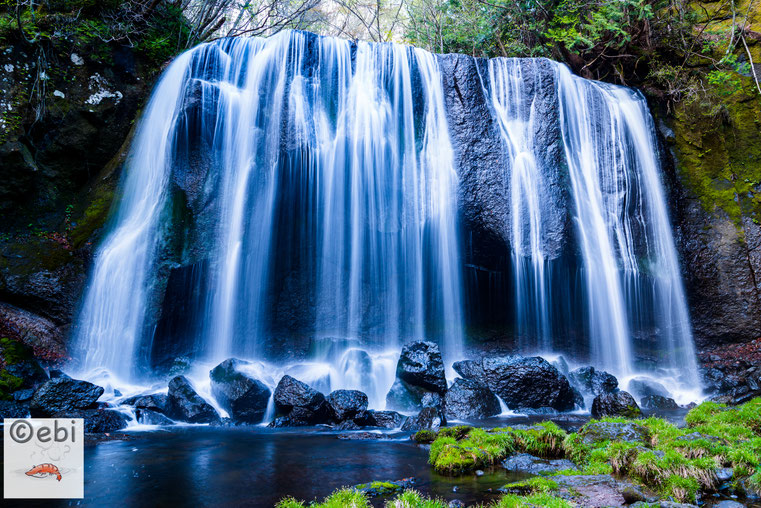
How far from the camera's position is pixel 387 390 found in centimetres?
1188

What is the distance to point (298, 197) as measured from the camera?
46.2 ft

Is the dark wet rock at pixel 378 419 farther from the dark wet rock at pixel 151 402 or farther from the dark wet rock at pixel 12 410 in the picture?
the dark wet rock at pixel 12 410

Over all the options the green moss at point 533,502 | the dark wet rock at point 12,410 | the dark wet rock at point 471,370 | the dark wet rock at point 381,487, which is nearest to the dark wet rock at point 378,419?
the dark wet rock at point 471,370

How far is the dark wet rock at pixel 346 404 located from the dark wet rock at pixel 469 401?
6.34ft

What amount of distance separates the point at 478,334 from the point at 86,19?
1592 cm

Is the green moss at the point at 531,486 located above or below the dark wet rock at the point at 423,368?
below

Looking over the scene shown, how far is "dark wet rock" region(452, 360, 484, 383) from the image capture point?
11.4 m

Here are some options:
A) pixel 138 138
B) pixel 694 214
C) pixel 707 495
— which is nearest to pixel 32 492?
pixel 707 495

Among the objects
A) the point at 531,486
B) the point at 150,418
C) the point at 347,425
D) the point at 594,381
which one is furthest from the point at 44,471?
the point at 594,381

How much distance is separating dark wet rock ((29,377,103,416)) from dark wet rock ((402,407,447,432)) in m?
6.12

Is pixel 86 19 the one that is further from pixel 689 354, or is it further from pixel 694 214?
pixel 689 354

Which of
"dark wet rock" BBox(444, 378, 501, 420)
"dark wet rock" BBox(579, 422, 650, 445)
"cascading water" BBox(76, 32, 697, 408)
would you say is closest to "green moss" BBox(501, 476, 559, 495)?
"dark wet rock" BBox(579, 422, 650, 445)

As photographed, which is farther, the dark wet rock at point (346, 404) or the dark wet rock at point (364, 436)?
the dark wet rock at point (346, 404)

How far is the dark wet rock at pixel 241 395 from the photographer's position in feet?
32.5
